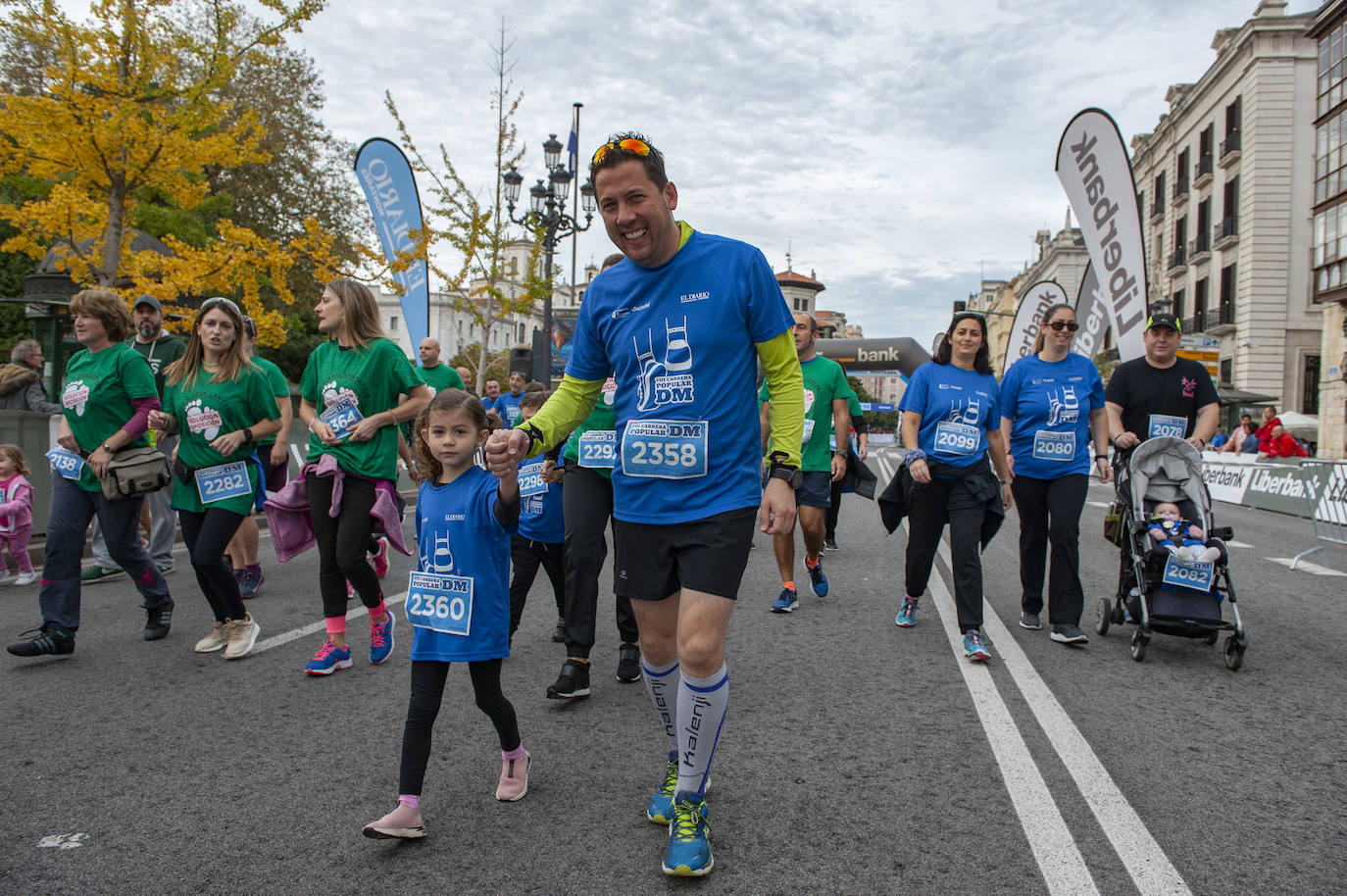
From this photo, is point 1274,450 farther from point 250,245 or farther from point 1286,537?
point 250,245

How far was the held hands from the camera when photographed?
2.76 metres

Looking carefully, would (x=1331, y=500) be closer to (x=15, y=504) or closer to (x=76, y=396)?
(x=76, y=396)

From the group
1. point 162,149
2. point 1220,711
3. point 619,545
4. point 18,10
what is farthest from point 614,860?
point 18,10

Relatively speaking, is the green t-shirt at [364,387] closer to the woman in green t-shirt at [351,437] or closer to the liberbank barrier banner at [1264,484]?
the woman in green t-shirt at [351,437]

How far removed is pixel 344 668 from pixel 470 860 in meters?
2.30

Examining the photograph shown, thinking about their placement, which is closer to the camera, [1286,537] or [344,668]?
[344,668]

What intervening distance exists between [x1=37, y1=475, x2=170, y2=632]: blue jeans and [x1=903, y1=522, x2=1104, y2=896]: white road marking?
4526 millimetres

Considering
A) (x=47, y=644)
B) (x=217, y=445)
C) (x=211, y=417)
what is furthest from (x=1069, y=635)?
(x=47, y=644)

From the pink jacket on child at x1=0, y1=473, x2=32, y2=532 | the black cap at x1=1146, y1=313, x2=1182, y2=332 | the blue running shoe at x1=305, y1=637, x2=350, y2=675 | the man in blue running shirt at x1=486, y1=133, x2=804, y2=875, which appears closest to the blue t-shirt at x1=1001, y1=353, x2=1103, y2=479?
the black cap at x1=1146, y1=313, x2=1182, y2=332

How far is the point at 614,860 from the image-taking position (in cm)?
268

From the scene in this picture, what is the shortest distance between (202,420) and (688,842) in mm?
3789

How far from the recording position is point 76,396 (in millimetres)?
5023

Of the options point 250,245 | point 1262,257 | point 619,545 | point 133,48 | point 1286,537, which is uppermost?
point 1262,257

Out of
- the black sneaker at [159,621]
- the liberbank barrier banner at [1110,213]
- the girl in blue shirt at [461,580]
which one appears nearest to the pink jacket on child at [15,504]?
the black sneaker at [159,621]
